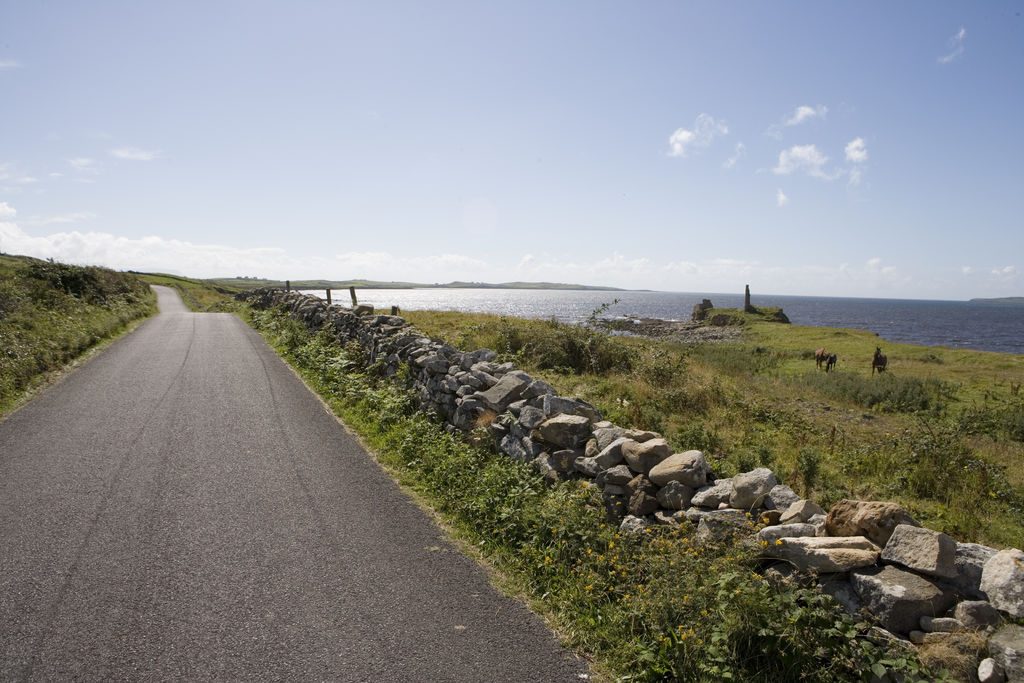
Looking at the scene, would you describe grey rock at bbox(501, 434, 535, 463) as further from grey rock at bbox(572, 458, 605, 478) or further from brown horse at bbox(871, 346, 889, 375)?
brown horse at bbox(871, 346, 889, 375)

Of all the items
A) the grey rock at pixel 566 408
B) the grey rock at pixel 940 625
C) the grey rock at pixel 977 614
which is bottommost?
the grey rock at pixel 940 625

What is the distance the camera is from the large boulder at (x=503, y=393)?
833 centimetres

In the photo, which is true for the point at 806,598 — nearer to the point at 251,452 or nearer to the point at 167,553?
the point at 167,553

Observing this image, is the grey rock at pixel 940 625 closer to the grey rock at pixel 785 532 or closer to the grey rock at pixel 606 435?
the grey rock at pixel 785 532

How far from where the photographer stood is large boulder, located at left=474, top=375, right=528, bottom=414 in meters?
8.33

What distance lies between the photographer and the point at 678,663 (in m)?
3.95

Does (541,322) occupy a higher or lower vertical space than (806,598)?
higher

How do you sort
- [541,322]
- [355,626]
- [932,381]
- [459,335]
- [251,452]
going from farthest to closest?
[932,381] → [541,322] → [459,335] → [251,452] → [355,626]

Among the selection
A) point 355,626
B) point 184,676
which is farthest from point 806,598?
point 184,676

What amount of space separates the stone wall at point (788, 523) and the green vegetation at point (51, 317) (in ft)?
32.8

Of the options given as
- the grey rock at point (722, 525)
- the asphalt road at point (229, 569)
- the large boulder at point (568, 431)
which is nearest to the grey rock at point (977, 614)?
the grey rock at point (722, 525)

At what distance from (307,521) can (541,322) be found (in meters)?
13.2

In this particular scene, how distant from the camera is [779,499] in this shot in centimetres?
505

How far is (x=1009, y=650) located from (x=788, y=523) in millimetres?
1625
